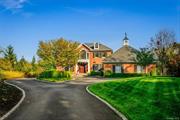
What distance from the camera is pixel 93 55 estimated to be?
78750mm

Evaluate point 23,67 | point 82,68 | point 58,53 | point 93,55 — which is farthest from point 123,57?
point 23,67

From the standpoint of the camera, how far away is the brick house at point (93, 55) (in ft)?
256

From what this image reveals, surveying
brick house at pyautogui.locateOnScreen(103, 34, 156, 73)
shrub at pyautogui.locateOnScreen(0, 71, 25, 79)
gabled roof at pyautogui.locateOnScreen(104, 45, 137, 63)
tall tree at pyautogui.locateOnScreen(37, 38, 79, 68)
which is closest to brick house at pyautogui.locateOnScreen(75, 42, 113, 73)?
tall tree at pyautogui.locateOnScreen(37, 38, 79, 68)

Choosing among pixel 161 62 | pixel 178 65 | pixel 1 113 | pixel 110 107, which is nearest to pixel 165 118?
pixel 110 107

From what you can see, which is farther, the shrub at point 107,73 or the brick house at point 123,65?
the brick house at point 123,65

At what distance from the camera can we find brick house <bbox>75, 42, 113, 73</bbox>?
256 feet

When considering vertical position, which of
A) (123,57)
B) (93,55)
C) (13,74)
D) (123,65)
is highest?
(93,55)

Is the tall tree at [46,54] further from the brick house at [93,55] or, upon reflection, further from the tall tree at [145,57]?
the tall tree at [145,57]

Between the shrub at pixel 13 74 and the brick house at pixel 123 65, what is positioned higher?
the brick house at pixel 123 65

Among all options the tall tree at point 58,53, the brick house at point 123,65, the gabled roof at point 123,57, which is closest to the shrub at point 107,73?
the brick house at point 123,65

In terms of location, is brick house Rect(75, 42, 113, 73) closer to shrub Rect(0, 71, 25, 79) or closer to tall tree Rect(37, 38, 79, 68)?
tall tree Rect(37, 38, 79, 68)

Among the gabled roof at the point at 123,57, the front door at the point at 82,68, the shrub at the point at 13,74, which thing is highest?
the gabled roof at the point at 123,57

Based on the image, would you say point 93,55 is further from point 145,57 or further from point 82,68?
point 145,57

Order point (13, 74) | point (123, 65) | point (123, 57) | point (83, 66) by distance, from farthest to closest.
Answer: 1. point (83, 66)
2. point (123, 57)
3. point (123, 65)
4. point (13, 74)
